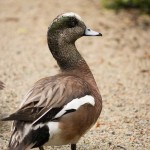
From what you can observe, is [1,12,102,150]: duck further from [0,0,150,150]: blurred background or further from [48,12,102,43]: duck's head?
[0,0,150,150]: blurred background

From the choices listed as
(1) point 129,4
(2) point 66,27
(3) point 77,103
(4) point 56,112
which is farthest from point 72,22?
(1) point 129,4

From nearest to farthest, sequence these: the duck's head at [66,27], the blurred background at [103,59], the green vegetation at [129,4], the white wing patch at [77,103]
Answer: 1. the white wing patch at [77,103]
2. the duck's head at [66,27]
3. the blurred background at [103,59]
4. the green vegetation at [129,4]

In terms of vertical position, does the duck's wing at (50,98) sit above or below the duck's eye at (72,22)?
below

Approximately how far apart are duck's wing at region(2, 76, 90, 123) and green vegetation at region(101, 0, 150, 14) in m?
6.43

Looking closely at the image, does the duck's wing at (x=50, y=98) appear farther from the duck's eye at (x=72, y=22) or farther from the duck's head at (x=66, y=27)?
the duck's eye at (x=72, y=22)

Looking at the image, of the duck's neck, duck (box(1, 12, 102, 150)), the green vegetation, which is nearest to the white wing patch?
duck (box(1, 12, 102, 150))

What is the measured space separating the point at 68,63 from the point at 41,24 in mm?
5118

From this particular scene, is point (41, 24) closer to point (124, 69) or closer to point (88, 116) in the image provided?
point (124, 69)

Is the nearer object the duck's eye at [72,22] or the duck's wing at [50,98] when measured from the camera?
the duck's wing at [50,98]

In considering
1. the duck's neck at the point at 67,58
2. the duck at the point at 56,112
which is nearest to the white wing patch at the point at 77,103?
the duck at the point at 56,112

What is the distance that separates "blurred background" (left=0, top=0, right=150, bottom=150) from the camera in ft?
22.5

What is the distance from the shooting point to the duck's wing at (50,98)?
5176mm

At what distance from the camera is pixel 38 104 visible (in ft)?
17.3

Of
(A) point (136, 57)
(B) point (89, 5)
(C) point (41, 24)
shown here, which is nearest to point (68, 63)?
(A) point (136, 57)
